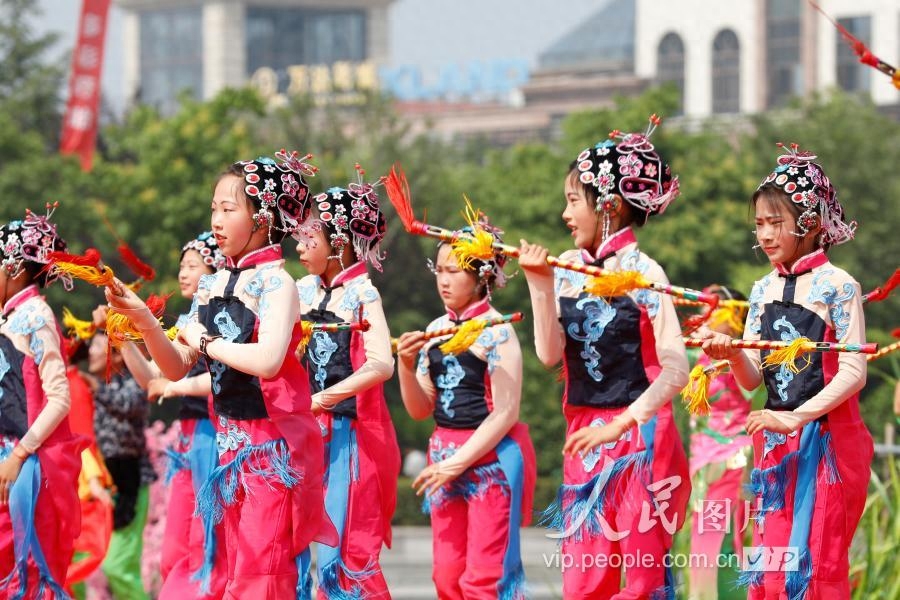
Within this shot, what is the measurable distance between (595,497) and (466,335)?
3.86 feet

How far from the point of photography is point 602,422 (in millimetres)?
6203

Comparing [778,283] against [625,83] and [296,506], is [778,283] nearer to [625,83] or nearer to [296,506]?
[296,506]

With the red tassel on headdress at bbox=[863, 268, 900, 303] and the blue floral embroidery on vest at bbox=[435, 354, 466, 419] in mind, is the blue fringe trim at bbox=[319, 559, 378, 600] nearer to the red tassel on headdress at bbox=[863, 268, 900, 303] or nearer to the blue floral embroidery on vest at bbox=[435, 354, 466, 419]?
the blue floral embroidery on vest at bbox=[435, 354, 466, 419]

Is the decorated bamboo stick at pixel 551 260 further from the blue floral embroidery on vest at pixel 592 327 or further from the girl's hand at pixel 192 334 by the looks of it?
the girl's hand at pixel 192 334

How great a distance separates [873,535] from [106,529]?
157 inches

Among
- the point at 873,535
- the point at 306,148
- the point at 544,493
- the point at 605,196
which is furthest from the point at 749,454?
the point at 306,148

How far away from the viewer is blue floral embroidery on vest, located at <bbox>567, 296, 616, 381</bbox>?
6211 mm

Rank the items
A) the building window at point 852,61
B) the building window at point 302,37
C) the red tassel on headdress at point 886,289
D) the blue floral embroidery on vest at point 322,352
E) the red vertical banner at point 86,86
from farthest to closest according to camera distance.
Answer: the building window at point 302,37 → the building window at point 852,61 → the red vertical banner at point 86,86 → the blue floral embroidery on vest at point 322,352 → the red tassel on headdress at point 886,289

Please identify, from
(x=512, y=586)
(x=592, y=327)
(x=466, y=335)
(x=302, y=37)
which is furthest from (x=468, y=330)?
(x=302, y=37)

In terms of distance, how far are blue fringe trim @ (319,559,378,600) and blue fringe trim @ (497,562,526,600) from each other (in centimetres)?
57

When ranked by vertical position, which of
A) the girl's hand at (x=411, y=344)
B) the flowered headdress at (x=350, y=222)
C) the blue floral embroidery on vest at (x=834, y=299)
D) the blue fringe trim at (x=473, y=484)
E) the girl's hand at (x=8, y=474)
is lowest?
the blue fringe trim at (x=473, y=484)

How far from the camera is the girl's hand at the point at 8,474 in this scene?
268 inches

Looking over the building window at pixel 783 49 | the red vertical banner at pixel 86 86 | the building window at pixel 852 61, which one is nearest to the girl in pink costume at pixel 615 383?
the red vertical banner at pixel 86 86

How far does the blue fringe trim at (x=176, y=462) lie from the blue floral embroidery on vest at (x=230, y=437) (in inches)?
75.6
